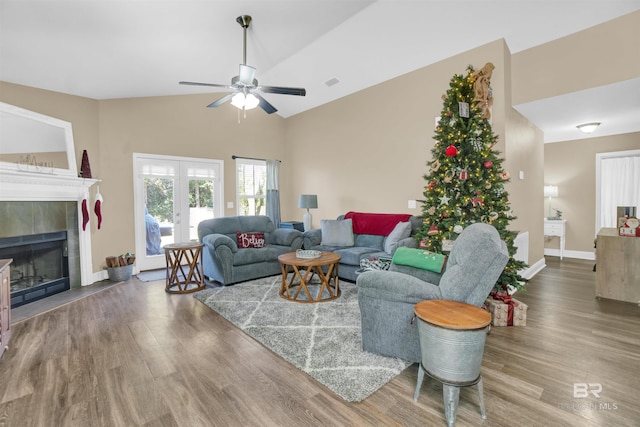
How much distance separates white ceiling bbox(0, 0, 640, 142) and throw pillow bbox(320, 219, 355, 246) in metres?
2.51

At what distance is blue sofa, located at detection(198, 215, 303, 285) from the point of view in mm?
4254

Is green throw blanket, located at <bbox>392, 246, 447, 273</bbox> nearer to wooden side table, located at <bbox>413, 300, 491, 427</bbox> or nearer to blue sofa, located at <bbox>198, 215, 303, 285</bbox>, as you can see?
wooden side table, located at <bbox>413, 300, 491, 427</bbox>

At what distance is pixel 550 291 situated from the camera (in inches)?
156

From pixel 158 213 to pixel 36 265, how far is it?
6.01 ft

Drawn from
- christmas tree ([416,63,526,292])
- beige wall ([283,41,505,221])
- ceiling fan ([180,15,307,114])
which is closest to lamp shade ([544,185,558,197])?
beige wall ([283,41,505,221])

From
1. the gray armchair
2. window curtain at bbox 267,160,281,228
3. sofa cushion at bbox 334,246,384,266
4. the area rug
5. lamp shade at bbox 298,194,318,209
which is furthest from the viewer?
window curtain at bbox 267,160,281,228

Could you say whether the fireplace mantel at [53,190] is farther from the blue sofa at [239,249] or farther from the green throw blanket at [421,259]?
the green throw blanket at [421,259]

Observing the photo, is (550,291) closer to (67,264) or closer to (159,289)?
(159,289)

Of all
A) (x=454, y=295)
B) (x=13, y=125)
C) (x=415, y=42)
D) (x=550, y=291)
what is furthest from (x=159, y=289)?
(x=550, y=291)

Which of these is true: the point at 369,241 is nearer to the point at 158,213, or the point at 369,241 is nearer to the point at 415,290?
the point at 415,290

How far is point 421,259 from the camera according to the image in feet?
8.49

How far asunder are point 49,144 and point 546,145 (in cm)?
860

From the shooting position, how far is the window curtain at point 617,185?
5.24 m

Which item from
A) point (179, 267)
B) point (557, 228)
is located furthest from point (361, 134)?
point (557, 228)
